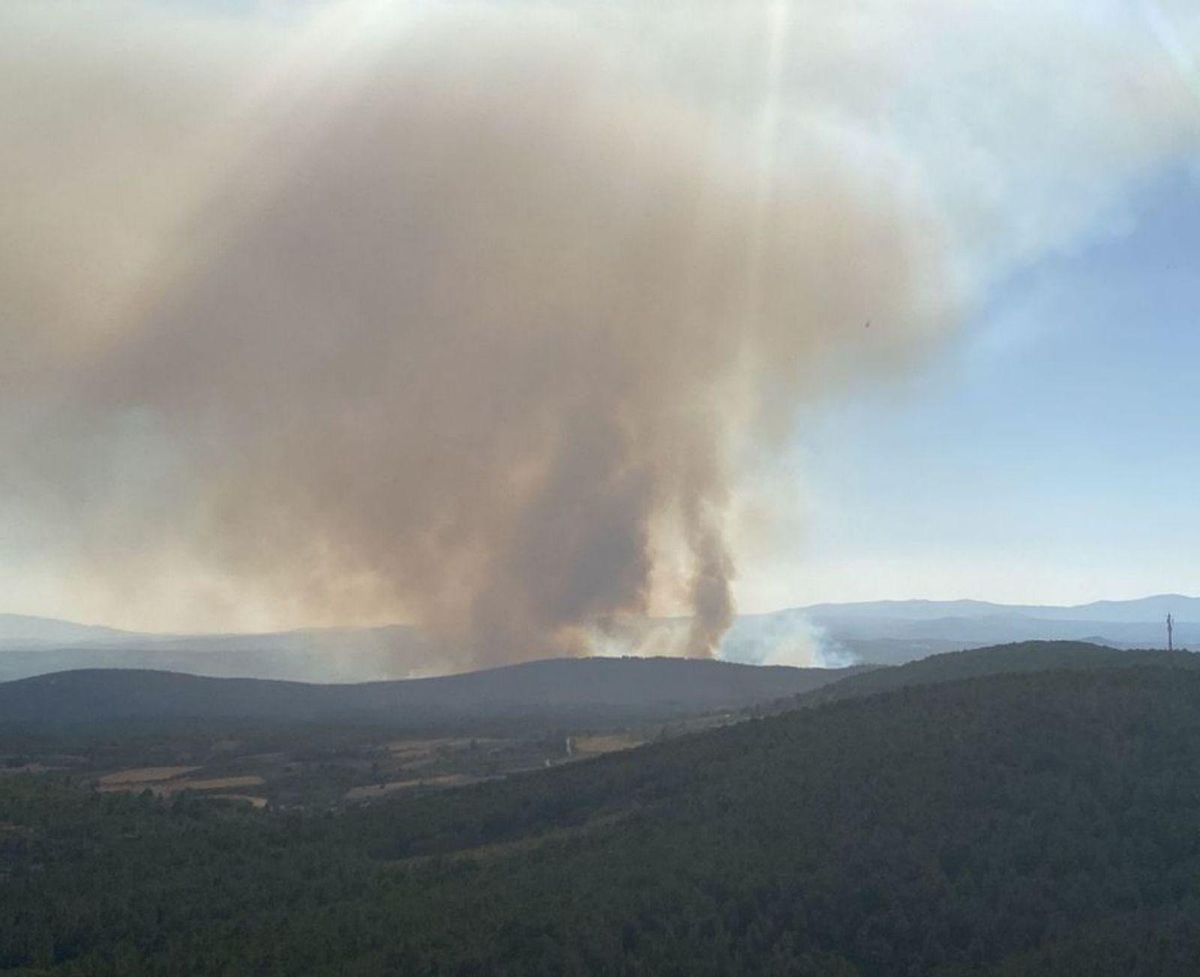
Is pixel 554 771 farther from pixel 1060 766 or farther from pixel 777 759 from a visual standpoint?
pixel 1060 766

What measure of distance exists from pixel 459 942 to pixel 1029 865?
50.4ft

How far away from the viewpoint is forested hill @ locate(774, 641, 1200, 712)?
56.4 m

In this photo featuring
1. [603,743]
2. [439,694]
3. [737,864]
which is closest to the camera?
[737,864]

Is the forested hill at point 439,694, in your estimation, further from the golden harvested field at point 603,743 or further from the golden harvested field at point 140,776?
the golden harvested field at point 140,776

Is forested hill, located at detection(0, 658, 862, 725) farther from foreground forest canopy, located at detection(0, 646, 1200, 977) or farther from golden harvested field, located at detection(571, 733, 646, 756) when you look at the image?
foreground forest canopy, located at detection(0, 646, 1200, 977)

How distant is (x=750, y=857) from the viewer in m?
34.0

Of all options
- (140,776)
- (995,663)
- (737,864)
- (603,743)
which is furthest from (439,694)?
(737,864)

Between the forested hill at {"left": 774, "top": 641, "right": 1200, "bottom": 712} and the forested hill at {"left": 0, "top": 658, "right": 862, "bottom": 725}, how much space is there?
24.8m

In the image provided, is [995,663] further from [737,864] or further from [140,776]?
[140,776]

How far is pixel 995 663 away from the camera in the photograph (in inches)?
2579

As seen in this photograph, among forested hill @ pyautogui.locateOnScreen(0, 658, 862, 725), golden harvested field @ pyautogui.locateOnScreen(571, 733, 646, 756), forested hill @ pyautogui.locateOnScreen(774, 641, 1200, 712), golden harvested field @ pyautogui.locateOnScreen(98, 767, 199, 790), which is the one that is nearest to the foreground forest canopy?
forested hill @ pyautogui.locateOnScreen(774, 641, 1200, 712)

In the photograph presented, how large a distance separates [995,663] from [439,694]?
62.2m

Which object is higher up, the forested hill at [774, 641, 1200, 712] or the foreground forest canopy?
the forested hill at [774, 641, 1200, 712]

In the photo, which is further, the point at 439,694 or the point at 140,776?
the point at 439,694
